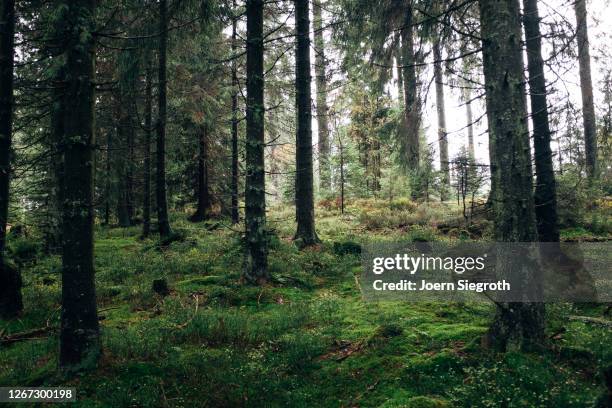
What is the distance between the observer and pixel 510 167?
15.8ft

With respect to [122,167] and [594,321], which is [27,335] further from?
[122,167]

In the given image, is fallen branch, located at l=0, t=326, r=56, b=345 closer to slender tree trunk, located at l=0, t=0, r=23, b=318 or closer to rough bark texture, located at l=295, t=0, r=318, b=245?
slender tree trunk, located at l=0, t=0, r=23, b=318

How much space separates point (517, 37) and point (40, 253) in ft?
49.8

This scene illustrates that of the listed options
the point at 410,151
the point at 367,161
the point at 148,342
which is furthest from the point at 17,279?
the point at 367,161

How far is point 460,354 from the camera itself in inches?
193

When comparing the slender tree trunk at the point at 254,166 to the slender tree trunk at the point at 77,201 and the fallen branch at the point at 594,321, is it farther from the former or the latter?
the fallen branch at the point at 594,321

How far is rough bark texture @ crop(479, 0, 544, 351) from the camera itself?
4742mm

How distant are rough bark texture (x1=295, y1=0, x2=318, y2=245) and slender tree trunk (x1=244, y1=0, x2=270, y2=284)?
3.75 m

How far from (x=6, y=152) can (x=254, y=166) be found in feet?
15.9

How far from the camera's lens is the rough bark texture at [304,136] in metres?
12.7

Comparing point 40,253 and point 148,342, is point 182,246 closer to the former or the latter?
point 40,253

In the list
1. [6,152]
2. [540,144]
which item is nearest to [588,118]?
[540,144]

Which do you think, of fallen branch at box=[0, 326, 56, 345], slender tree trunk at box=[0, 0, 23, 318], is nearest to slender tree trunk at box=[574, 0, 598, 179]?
fallen branch at box=[0, 326, 56, 345]

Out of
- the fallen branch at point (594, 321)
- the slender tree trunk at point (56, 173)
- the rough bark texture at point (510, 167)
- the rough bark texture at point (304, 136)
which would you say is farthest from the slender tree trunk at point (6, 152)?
the fallen branch at point (594, 321)
